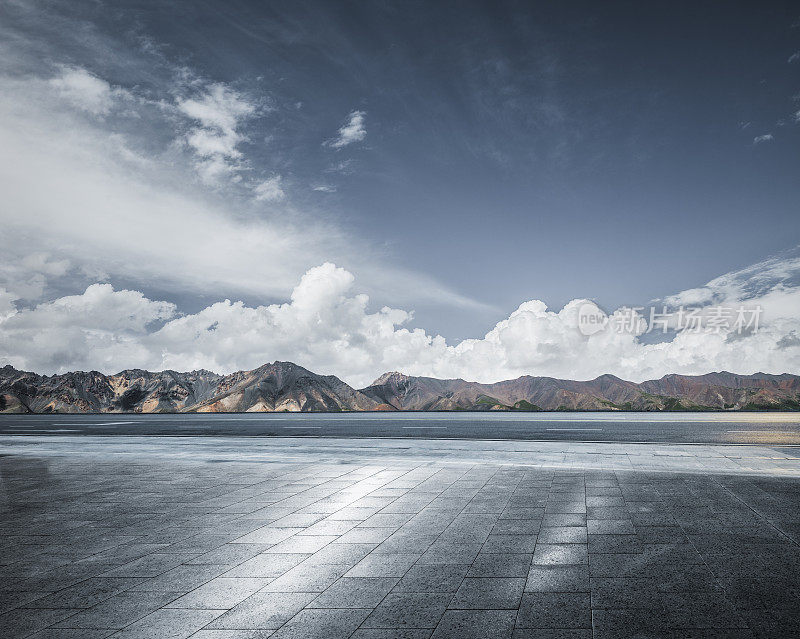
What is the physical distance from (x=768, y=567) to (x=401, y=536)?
379cm

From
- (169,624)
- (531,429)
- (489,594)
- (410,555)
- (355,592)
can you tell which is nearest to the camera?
(169,624)

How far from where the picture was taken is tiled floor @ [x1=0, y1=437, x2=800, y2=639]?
398 cm

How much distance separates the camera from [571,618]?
13.0 feet

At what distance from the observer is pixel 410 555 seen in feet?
18.5

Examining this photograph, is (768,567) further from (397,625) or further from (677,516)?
(397,625)

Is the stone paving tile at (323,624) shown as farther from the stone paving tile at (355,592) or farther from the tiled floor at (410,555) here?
the stone paving tile at (355,592)

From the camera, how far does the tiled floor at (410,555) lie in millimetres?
3977

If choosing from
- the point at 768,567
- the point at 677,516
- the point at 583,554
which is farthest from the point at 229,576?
the point at 677,516


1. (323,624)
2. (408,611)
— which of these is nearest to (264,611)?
(323,624)

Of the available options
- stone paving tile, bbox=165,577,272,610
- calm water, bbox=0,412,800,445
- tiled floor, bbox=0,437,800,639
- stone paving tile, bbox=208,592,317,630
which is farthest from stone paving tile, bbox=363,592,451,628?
calm water, bbox=0,412,800,445

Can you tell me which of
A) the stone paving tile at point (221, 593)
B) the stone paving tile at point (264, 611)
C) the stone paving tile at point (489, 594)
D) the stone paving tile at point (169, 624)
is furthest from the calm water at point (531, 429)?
the stone paving tile at point (169, 624)

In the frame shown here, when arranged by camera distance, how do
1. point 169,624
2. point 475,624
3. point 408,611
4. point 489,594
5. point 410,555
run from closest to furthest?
point 475,624 < point 169,624 < point 408,611 < point 489,594 < point 410,555

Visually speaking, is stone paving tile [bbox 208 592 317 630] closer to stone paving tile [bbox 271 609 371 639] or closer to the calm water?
stone paving tile [bbox 271 609 371 639]

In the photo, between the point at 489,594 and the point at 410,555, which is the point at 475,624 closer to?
the point at 489,594
